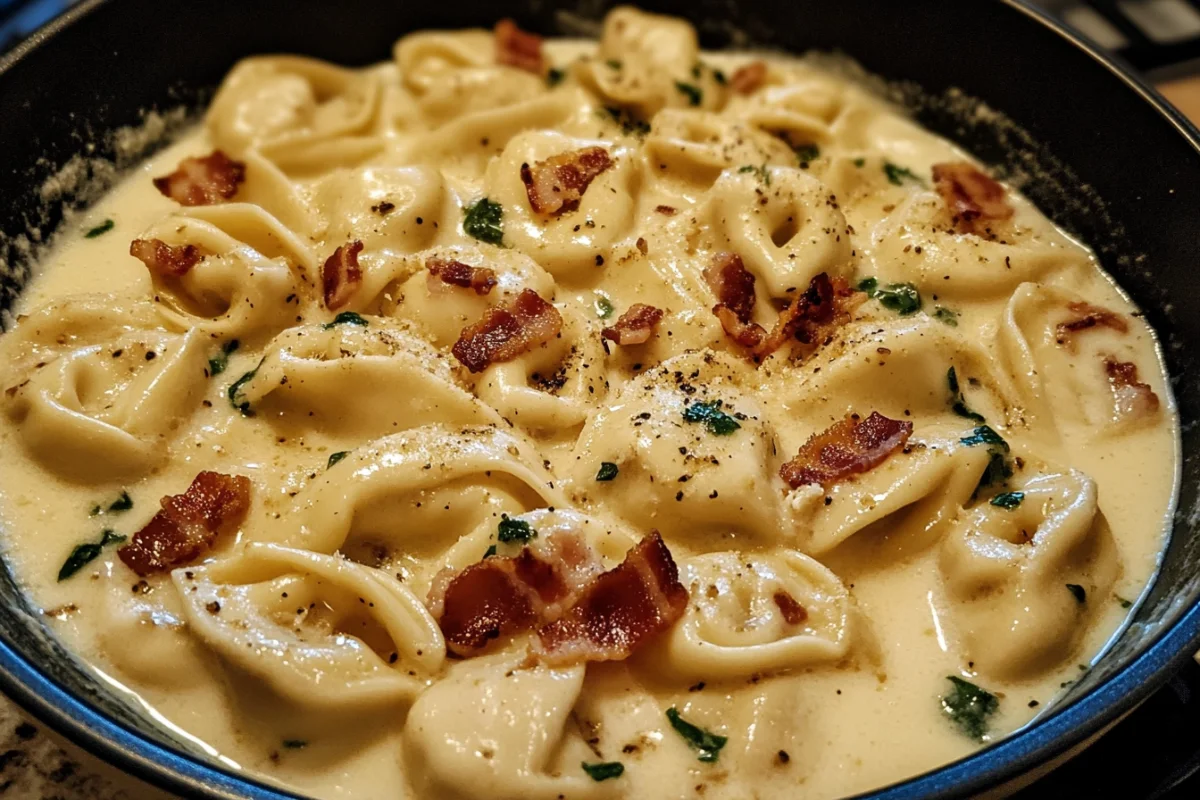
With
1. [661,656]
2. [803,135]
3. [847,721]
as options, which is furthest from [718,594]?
[803,135]

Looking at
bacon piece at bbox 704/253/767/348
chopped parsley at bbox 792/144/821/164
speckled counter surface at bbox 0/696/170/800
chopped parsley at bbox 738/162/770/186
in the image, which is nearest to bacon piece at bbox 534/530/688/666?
bacon piece at bbox 704/253/767/348

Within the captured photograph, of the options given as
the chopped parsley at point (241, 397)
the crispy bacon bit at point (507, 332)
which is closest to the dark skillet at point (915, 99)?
the chopped parsley at point (241, 397)

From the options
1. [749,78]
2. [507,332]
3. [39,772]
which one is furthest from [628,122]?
[39,772]

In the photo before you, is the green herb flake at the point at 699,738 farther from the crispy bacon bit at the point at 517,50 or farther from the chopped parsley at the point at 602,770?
the crispy bacon bit at the point at 517,50

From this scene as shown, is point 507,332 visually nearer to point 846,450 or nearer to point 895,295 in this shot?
point 846,450

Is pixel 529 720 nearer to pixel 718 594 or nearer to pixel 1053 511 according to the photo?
pixel 718 594

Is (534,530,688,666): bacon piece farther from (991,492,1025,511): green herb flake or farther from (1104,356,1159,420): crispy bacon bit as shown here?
(1104,356,1159,420): crispy bacon bit
